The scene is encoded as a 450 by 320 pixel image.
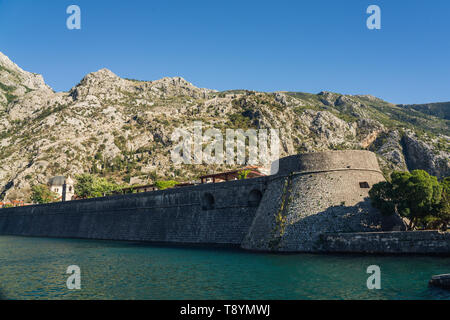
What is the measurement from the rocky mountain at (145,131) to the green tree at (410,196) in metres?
85.9

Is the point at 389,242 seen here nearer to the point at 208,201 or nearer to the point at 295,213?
the point at 295,213

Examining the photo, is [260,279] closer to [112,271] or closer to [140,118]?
[112,271]

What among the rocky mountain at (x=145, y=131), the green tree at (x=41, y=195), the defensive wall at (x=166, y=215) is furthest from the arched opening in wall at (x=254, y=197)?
the green tree at (x=41, y=195)

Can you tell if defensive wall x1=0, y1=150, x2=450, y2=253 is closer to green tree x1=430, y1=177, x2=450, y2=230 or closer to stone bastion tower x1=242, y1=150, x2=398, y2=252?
stone bastion tower x1=242, y1=150, x2=398, y2=252

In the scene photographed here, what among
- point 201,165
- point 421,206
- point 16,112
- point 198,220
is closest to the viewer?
point 421,206

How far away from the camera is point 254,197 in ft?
133

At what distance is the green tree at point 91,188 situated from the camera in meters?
102

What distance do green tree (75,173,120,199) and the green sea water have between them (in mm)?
71940

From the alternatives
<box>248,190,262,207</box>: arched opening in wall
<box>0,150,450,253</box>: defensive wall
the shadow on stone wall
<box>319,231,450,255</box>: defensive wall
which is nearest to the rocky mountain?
<box>0,150,450,253</box>: defensive wall

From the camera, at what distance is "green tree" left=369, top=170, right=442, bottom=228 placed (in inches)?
1165

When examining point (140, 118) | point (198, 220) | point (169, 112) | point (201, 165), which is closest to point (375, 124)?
point (201, 165)

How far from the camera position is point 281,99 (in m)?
167

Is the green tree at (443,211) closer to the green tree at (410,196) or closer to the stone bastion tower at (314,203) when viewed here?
the green tree at (410,196)
